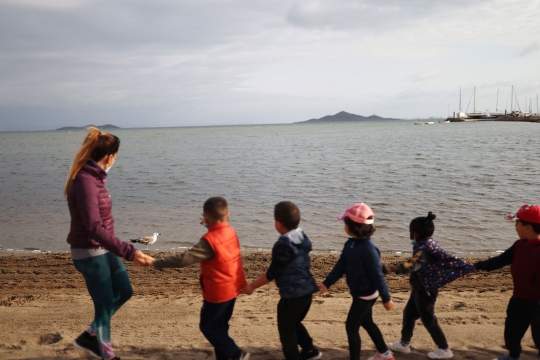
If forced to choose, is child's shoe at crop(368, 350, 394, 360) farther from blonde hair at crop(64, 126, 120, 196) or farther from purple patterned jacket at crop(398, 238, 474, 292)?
blonde hair at crop(64, 126, 120, 196)

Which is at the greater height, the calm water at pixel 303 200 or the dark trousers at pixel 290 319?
the dark trousers at pixel 290 319

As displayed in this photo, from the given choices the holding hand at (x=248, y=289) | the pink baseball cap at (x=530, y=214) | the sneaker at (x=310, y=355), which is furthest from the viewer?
the sneaker at (x=310, y=355)

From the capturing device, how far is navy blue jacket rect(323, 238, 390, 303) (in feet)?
11.3

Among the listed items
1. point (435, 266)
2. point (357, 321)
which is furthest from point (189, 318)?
point (435, 266)

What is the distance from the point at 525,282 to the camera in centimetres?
358

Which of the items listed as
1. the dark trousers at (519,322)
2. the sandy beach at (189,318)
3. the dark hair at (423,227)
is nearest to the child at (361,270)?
the dark hair at (423,227)

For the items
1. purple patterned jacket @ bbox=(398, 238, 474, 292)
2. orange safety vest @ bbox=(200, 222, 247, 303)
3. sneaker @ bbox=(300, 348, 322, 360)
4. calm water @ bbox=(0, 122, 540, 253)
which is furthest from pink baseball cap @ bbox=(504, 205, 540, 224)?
calm water @ bbox=(0, 122, 540, 253)

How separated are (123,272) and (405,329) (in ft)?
8.23

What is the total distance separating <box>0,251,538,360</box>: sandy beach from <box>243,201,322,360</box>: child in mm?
743

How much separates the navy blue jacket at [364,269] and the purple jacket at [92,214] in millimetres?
1658

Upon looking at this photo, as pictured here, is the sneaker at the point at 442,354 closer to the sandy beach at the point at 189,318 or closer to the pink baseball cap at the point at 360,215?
the sandy beach at the point at 189,318

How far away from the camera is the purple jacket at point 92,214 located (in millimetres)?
3264

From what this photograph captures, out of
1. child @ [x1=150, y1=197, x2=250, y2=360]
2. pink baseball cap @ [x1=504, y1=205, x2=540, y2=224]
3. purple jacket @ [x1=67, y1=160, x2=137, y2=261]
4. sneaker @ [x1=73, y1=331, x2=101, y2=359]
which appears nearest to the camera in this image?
purple jacket @ [x1=67, y1=160, x2=137, y2=261]

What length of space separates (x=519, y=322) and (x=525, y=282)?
1.17 feet
